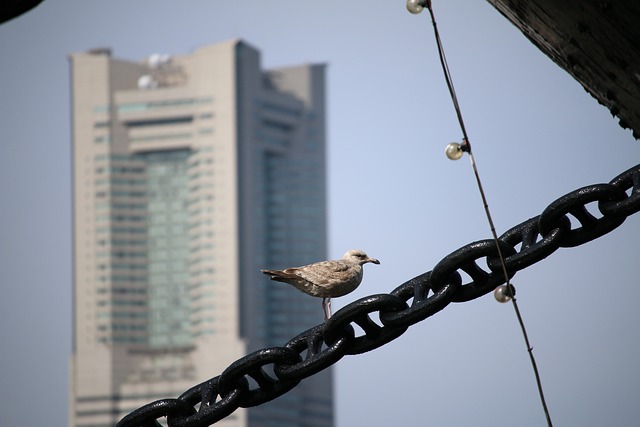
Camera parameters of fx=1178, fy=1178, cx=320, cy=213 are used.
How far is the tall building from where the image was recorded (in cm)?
12362

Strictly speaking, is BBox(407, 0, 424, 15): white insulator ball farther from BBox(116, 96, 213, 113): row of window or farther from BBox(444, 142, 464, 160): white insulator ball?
BBox(116, 96, 213, 113): row of window

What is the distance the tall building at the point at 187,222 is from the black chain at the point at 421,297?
4645 inches

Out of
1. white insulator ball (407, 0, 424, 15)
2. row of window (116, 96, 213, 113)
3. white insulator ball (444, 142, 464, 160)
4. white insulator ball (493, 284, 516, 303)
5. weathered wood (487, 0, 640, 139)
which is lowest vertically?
white insulator ball (493, 284, 516, 303)

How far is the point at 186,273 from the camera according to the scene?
425ft

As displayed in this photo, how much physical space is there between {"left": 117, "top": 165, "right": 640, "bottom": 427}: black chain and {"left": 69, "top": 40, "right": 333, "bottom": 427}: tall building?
4645 inches

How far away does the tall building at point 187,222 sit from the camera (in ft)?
406

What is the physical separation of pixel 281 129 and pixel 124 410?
121 feet

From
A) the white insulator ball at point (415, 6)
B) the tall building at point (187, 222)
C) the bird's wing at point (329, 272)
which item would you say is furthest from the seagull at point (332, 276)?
the tall building at point (187, 222)

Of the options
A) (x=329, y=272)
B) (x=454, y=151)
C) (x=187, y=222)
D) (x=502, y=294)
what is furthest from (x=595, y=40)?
(x=187, y=222)

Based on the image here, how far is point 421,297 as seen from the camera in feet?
10.3

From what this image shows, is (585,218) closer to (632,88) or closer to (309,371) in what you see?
(632,88)

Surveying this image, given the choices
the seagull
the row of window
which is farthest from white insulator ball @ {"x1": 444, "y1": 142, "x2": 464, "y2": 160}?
the row of window

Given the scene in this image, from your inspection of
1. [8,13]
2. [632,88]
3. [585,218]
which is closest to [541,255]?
[585,218]

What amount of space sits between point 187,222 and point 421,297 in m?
129
